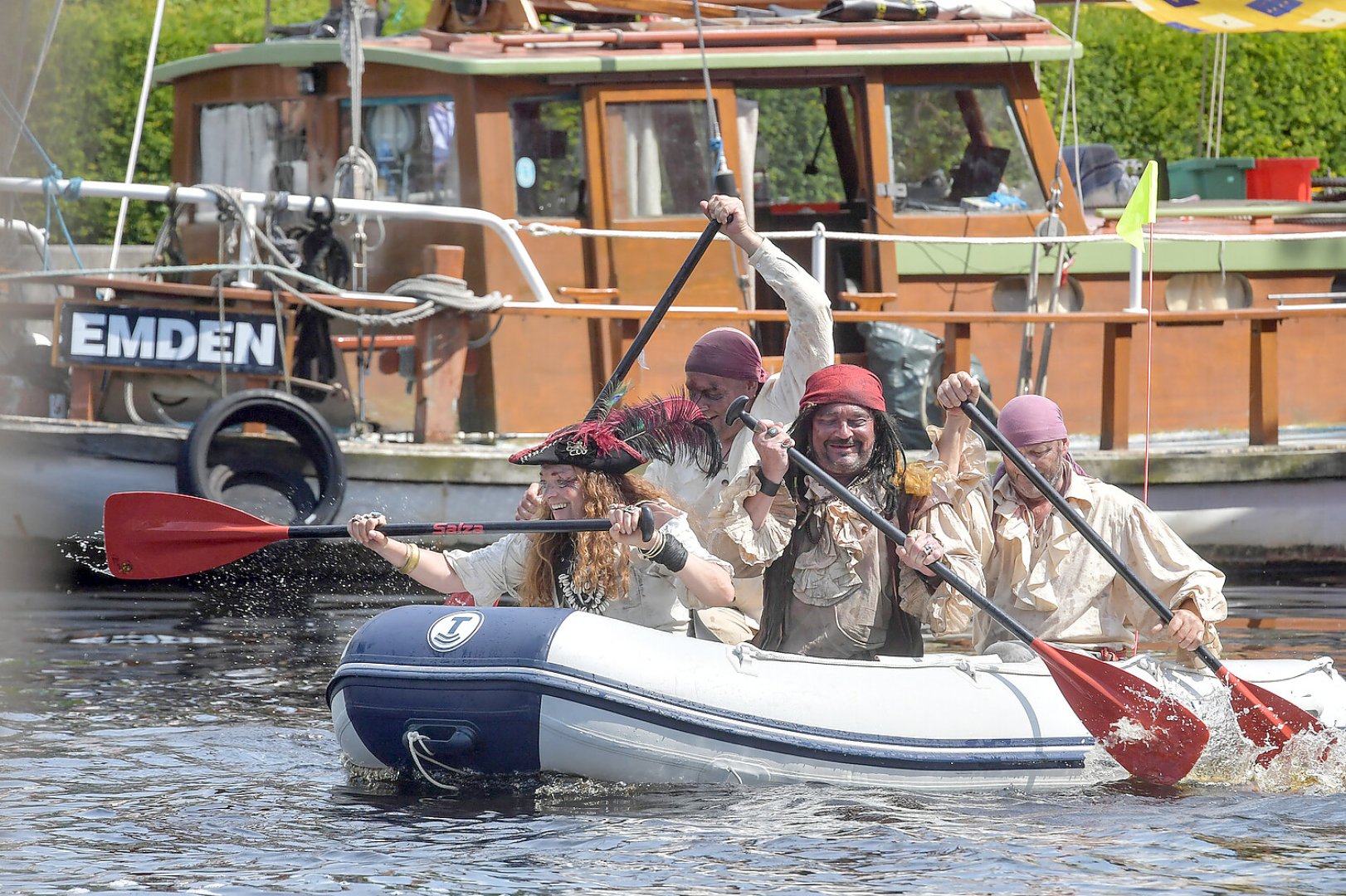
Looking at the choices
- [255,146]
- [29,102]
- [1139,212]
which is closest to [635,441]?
[1139,212]

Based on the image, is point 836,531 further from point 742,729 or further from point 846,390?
point 742,729

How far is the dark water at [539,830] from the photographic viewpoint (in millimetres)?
4582

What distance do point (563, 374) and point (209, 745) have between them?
3451 millimetres

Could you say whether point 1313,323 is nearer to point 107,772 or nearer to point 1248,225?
point 1248,225

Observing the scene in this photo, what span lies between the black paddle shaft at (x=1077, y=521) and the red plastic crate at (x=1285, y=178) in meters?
7.12

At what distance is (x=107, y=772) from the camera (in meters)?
5.67

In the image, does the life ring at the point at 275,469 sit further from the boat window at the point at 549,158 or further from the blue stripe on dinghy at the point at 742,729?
the blue stripe on dinghy at the point at 742,729

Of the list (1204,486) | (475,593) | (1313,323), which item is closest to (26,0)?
(475,593)

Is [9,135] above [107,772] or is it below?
above

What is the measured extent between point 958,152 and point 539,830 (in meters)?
6.07

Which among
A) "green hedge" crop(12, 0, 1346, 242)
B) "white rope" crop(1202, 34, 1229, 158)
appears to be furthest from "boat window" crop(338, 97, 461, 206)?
"green hedge" crop(12, 0, 1346, 242)

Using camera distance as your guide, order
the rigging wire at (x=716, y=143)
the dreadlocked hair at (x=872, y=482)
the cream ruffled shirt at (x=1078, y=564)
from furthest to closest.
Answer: the rigging wire at (x=716, y=143), the cream ruffled shirt at (x=1078, y=564), the dreadlocked hair at (x=872, y=482)

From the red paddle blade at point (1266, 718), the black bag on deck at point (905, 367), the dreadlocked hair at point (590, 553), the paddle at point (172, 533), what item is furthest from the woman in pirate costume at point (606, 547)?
the black bag on deck at point (905, 367)

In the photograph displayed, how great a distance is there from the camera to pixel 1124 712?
5.43 m
